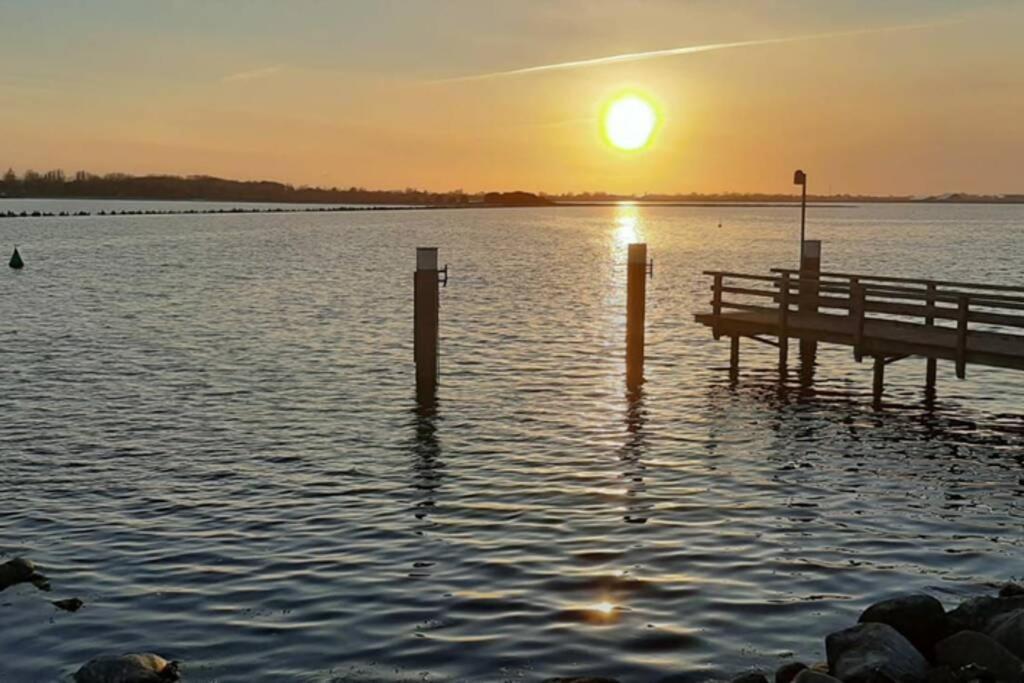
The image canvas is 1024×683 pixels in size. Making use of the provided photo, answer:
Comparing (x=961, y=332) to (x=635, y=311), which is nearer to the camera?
(x=961, y=332)

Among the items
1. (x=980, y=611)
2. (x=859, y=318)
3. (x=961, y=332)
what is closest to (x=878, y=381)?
(x=859, y=318)

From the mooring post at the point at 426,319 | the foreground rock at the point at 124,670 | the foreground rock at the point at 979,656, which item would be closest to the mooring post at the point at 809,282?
the mooring post at the point at 426,319

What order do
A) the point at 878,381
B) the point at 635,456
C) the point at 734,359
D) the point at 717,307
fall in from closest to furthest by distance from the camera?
the point at 635,456 → the point at 878,381 → the point at 717,307 → the point at 734,359

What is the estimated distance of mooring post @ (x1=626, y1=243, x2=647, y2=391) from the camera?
2355 cm

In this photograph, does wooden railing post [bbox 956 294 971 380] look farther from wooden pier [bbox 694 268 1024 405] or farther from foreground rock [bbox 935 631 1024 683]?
foreground rock [bbox 935 631 1024 683]

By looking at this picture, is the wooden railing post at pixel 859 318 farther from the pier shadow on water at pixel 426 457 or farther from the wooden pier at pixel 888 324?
the pier shadow on water at pixel 426 457

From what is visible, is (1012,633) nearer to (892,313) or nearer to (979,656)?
(979,656)

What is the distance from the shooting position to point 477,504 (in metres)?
15.2

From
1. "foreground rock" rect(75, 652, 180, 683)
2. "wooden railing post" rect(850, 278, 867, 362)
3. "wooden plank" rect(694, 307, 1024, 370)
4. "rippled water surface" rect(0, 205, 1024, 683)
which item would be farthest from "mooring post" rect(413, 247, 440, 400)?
"foreground rock" rect(75, 652, 180, 683)

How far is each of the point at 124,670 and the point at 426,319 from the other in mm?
14200

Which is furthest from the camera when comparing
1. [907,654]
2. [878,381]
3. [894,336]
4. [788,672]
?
[878,381]

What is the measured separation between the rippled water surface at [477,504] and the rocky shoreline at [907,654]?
0.71m

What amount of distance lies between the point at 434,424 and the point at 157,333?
17931mm

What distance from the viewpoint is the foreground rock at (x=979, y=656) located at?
27.4 ft
